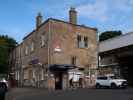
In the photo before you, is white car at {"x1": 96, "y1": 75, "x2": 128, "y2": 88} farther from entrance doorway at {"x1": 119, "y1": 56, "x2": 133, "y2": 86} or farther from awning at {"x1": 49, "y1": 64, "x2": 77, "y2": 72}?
entrance doorway at {"x1": 119, "y1": 56, "x2": 133, "y2": 86}

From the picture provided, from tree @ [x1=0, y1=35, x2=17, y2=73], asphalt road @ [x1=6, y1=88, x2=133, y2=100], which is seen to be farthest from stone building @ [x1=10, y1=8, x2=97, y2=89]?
tree @ [x1=0, y1=35, x2=17, y2=73]

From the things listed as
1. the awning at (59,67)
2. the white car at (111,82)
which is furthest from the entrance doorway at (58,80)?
the white car at (111,82)

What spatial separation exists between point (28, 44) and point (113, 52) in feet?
46.3

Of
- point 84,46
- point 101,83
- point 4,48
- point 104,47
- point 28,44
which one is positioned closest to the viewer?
point 101,83

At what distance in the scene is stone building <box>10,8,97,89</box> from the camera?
4166cm

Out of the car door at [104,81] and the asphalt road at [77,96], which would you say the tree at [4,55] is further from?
the asphalt road at [77,96]

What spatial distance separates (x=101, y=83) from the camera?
138 feet

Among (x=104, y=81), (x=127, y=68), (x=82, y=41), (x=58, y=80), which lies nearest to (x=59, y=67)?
(x=58, y=80)

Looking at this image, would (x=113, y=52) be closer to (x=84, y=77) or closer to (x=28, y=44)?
(x=84, y=77)

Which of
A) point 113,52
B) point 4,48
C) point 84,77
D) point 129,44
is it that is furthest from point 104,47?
point 4,48

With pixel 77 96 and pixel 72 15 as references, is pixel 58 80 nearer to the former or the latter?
pixel 72 15

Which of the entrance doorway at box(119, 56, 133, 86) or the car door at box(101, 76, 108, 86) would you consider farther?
the entrance doorway at box(119, 56, 133, 86)

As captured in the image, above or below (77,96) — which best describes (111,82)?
above

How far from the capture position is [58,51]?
42.2 metres
